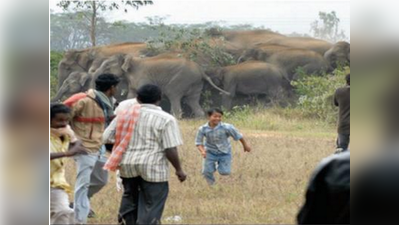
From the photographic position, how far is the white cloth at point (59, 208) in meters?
4.47

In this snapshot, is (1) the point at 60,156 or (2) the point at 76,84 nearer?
(1) the point at 60,156

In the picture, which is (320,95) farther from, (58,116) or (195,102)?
(58,116)

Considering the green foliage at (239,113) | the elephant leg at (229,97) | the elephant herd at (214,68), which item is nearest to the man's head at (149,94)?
the green foliage at (239,113)

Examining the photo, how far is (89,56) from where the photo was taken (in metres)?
A: 11.4

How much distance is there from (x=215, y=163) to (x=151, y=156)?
1.87 meters

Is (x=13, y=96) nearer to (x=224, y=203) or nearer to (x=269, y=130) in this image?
(x=224, y=203)

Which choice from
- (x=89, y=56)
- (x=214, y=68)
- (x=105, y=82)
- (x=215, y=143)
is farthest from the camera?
(x=214, y=68)

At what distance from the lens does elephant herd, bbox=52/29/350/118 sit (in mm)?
11461

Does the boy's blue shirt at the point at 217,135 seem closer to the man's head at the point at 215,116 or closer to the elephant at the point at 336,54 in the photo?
the man's head at the point at 215,116

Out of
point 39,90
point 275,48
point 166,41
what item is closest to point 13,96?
point 39,90

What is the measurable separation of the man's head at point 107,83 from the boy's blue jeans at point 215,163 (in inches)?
59.2

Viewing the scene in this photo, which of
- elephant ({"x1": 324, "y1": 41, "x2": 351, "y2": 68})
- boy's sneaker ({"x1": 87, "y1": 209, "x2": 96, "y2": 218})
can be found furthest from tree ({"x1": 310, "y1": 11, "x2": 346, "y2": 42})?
boy's sneaker ({"x1": 87, "y1": 209, "x2": 96, "y2": 218})

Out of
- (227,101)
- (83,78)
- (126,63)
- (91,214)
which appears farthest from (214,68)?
(91,214)

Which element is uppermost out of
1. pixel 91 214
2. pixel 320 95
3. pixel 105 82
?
pixel 105 82
